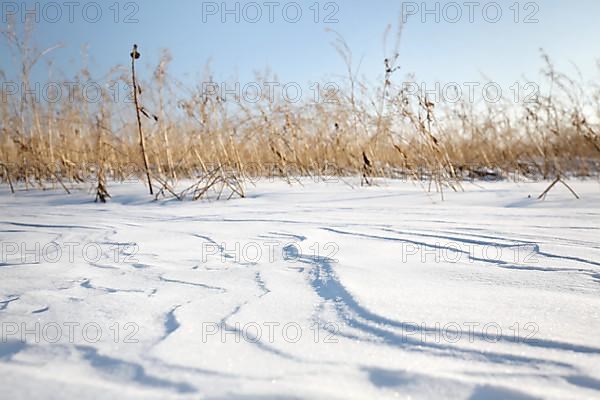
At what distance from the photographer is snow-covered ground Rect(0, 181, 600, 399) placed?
424 millimetres

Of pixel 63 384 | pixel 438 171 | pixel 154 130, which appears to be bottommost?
pixel 63 384

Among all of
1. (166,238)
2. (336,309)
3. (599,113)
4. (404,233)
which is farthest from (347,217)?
(599,113)

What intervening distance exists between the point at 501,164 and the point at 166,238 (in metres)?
4.70

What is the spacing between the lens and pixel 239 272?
2.71 ft

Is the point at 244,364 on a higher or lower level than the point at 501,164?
lower

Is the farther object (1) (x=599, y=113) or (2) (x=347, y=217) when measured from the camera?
(1) (x=599, y=113)

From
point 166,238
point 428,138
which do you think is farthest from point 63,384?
point 428,138

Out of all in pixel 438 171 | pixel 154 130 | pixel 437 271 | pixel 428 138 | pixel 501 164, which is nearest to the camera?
pixel 437 271

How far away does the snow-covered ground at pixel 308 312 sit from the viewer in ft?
1.39

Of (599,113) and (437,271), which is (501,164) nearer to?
(599,113)

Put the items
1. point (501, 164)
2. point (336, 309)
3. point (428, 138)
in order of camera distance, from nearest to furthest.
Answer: point (336, 309), point (428, 138), point (501, 164)

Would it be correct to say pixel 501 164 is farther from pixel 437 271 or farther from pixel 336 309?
pixel 336 309

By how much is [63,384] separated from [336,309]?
0.38m

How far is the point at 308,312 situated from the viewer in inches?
23.8
